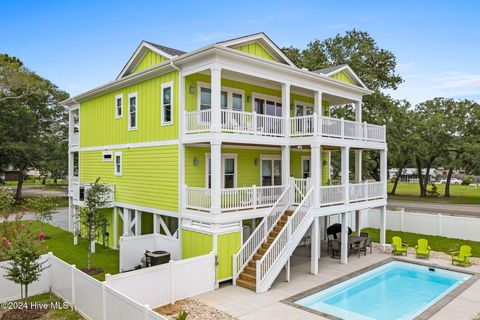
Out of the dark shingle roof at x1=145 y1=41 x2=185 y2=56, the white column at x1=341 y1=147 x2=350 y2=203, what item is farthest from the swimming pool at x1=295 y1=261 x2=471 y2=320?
the dark shingle roof at x1=145 y1=41 x2=185 y2=56

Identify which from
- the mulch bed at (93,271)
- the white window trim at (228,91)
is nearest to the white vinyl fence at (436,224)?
the white window trim at (228,91)

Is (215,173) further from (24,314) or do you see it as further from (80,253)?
(80,253)

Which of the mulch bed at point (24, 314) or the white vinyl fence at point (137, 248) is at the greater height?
the white vinyl fence at point (137, 248)

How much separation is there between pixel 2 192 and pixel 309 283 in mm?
15863

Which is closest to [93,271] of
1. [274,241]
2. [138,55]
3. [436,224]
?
[274,241]

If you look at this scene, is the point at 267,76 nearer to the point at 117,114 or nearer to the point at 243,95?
the point at 243,95

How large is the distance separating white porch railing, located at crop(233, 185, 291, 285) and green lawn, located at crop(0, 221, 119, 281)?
523cm

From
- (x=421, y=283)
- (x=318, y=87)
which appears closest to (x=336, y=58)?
(x=318, y=87)

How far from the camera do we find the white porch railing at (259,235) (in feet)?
41.4

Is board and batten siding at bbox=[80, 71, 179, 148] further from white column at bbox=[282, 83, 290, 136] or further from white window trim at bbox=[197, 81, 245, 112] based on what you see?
white column at bbox=[282, 83, 290, 136]

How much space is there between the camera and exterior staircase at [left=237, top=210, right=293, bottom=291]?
1210 centimetres

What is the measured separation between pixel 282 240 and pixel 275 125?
490 cm

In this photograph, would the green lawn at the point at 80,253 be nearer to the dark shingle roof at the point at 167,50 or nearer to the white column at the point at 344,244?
the dark shingle roof at the point at 167,50

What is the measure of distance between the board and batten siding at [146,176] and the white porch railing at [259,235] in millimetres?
3379
